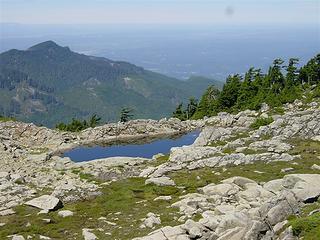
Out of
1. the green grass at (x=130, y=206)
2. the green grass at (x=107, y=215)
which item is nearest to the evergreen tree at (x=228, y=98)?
the green grass at (x=130, y=206)

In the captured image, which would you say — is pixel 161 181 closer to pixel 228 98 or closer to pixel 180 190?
pixel 180 190

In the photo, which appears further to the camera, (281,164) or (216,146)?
(216,146)

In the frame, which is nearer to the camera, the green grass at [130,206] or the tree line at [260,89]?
the green grass at [130,206]

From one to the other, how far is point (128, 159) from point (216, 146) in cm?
1283

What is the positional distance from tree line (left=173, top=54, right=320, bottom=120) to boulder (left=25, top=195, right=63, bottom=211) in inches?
2608

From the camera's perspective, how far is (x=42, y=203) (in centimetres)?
4178

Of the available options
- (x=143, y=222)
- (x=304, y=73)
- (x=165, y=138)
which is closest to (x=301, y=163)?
(x=143, y=222)

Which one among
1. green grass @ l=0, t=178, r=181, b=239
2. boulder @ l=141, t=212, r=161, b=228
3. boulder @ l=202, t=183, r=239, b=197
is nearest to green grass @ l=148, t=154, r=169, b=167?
green grass @ l=0, t=178, r=181, b=239

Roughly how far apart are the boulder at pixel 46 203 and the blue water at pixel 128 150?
27680mm

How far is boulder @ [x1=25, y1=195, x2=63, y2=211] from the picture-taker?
40.7 meters

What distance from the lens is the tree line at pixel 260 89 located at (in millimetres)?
102312

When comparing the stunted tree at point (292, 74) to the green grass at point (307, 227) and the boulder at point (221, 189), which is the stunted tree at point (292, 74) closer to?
the boulder at point (221, 189)

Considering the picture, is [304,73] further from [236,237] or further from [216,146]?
[236,237]

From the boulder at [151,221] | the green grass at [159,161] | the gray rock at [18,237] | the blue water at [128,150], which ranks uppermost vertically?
the boulder at [151,221]
